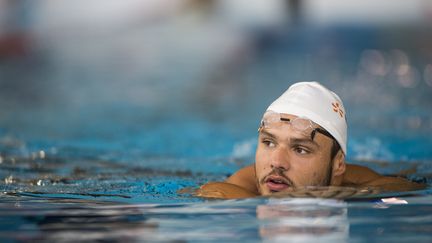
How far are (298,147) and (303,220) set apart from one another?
762mm

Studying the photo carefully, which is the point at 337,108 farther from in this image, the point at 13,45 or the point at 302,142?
the point at 13,45

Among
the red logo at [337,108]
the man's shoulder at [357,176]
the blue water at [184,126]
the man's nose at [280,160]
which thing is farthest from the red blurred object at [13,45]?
the man's nose at [280,160]

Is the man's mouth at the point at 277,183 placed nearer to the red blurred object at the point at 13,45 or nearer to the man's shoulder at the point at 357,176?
the man's shoulder at the point at 357,176

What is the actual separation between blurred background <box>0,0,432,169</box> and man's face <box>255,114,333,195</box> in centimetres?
226

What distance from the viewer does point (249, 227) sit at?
13.1 feet

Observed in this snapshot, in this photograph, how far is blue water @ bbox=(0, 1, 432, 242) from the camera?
4133 mm

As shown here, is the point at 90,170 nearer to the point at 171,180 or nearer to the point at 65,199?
the point at 171,180

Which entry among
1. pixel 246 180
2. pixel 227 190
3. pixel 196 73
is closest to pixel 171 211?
pixel 227 190

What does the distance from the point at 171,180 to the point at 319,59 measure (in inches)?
439

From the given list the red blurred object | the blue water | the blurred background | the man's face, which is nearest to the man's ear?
the man's face

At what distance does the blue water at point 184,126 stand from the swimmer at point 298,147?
15cm

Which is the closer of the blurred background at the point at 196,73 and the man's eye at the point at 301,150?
the man's eye at the point at 301,150

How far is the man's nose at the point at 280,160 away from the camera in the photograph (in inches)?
183

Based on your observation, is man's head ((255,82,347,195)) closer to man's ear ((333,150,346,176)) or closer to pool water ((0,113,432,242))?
man's ear ((333,150,346,176))
